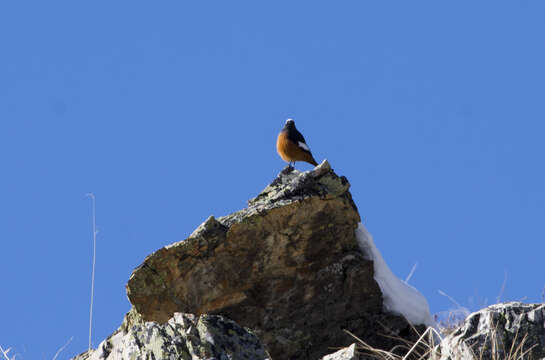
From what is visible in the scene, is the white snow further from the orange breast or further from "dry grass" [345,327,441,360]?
the orange breast

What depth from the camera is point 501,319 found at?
556 cm

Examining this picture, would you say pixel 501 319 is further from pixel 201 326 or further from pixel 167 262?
pixel 167 262

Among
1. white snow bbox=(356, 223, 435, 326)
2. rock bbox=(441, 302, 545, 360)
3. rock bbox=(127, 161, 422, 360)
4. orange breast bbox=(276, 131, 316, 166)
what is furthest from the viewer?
orange breast bbox=(276, 131, 316, 166)

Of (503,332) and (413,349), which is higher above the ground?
(413,349)

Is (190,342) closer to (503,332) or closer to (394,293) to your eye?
(503,332)

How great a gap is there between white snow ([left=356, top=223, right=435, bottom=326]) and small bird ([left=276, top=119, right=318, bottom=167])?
401cm

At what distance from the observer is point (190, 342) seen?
4.22 m

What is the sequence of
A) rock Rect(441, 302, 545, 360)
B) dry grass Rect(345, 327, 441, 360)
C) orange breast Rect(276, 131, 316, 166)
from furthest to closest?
orange breast Rect(276, 131, 316, 166) < rock Rect(441, 302, 545, 360) < dry grass Rect(345, 327, 441, 360)

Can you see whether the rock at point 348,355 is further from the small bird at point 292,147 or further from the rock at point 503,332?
the small bird at point 292,147

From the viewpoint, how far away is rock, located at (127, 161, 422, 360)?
340 inches

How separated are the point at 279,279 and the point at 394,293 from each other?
162 cm

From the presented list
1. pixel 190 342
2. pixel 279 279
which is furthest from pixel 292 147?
pixel 190 342

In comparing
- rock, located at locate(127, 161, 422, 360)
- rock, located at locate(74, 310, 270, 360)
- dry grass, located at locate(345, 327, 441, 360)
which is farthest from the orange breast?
rock, located at locate(74, 310, 270, 360)

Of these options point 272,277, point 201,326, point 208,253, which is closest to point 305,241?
point 272,277
